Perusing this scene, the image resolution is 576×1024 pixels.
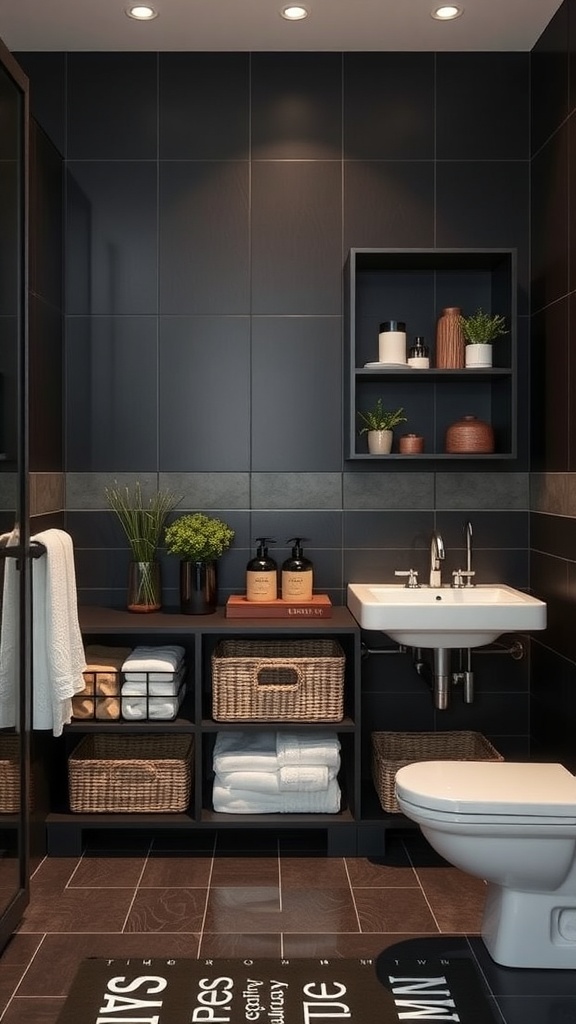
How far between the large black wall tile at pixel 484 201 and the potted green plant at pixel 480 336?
0.27 metres

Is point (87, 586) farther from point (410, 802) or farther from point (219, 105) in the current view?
point (219, 105)

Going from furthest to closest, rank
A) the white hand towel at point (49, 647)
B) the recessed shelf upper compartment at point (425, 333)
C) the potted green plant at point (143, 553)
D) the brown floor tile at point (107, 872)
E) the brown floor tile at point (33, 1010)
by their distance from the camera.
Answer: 1. the recessed shelf upper compartment at point (425, 333)
2. the potted green plant at point (143, 553)
3. the brown floor tile at point (107, 872)
4. the white hand towel at point (49, 647)
5. the brown floor tile at point (33, 1010)

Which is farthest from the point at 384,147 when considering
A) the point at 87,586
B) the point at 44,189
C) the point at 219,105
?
the point at 87,586

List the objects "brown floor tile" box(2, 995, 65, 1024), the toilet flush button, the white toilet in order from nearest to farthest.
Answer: "brown floor tile" box(2, 995, 65, 1024)
the white toilet
the toilet flush button

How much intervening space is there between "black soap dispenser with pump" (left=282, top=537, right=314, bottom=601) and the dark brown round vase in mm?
654

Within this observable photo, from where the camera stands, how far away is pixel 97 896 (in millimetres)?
2906

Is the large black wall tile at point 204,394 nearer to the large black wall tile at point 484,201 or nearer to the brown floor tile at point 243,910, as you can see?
the large black wall tile at point 484,201

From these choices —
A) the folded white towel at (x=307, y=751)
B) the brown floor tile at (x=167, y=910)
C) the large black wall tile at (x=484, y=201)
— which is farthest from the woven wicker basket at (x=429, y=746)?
the large black wall tile at (x=484, y=201)

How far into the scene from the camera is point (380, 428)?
3516mm

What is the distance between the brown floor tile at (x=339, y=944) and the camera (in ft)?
8.38

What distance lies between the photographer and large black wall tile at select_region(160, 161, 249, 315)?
11.7 ft

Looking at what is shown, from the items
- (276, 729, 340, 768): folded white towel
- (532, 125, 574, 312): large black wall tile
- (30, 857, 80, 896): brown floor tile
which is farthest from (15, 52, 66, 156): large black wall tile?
(30, 857, 80, 896): brown floor tile

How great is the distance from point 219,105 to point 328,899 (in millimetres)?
2756

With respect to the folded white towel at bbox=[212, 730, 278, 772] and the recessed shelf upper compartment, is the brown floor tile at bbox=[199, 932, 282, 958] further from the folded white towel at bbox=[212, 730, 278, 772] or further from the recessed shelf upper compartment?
the recessed shelf upper compartment
